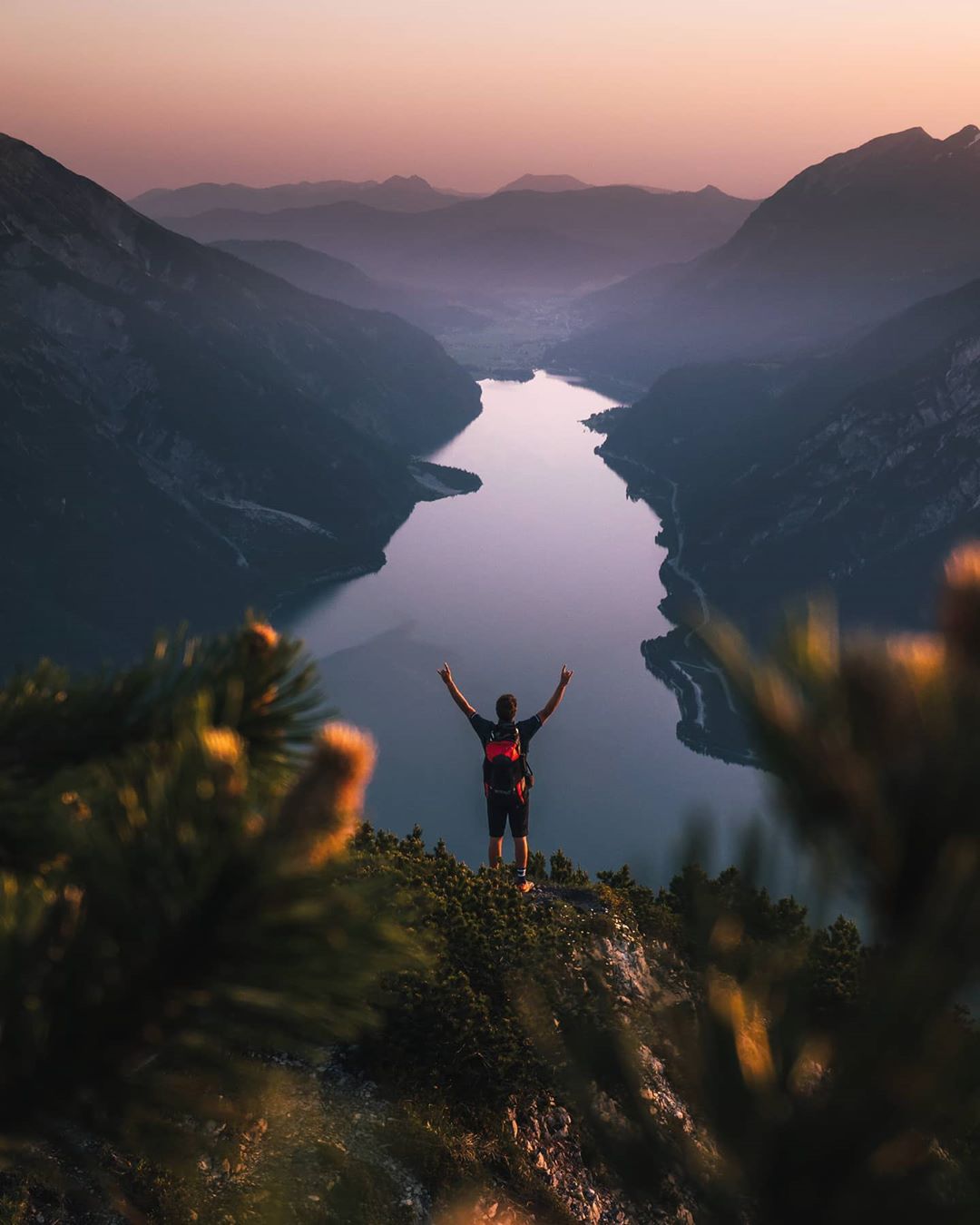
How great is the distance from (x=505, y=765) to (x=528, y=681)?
124399mm

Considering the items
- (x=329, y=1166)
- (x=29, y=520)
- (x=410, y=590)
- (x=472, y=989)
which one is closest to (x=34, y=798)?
(x=329, y=1166)

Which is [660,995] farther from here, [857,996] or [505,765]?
[505,765]

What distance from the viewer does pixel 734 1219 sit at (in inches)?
107

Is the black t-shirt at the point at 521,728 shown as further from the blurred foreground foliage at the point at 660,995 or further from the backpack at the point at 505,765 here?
the blurred foreground foliage at the point at 660,995

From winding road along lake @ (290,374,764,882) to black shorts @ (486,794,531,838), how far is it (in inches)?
3009

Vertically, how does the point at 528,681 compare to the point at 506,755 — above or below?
above

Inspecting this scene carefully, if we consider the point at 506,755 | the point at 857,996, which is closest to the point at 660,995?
the point at 857,996

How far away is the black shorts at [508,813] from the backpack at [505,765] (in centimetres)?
5

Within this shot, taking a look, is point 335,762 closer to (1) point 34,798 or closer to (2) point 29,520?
(1) point 34,798

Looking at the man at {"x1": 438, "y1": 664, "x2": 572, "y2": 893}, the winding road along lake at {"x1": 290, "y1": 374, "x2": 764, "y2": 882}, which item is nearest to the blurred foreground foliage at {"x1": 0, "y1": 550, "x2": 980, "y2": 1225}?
the man at {"x1": 438, "y1": 664, "x2": 572, "y2": 893}

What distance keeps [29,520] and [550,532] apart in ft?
309

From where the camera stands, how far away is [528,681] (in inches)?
5354

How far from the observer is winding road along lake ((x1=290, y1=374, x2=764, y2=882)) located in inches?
4464

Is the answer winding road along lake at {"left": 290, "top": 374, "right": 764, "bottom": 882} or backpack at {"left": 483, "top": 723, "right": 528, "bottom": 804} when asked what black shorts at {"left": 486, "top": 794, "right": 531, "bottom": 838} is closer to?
backpack at {"left": 483, "top": 723, "right": 528, "bottom": 804}
